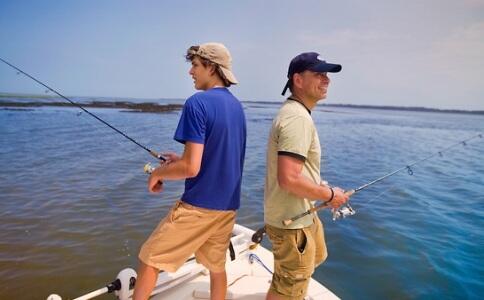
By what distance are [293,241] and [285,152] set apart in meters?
0.69

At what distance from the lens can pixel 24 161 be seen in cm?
1161

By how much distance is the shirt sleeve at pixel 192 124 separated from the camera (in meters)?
2.29

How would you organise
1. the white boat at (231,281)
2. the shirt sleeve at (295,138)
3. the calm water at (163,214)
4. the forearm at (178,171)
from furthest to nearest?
the calm water at (163,214) → the white boat at (231,281) → the forearm at (178,171) → the shirt sleeve at (295,138)

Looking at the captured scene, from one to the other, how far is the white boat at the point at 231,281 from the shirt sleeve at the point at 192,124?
153cm

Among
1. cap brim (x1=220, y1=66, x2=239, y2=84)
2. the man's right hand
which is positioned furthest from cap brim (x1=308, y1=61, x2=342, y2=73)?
the man's right hand

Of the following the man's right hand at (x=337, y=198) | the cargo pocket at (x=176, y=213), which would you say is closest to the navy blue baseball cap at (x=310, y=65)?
the man's right hand at (x=337, y=198)

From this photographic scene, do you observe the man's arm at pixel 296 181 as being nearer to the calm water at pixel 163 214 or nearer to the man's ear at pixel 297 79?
→ the man's ear at pixel 297 79

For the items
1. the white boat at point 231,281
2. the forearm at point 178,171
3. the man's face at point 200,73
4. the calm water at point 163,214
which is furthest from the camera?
the calm water at point 163,214

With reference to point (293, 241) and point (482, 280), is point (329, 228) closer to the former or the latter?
point (482, 280)

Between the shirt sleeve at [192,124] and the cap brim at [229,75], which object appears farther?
the cap brim at [229,75]

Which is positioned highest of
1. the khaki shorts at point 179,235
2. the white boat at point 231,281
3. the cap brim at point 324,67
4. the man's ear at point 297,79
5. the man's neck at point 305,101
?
the cap brim at point 324,67

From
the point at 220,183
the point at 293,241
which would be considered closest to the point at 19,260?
the point at 220,183

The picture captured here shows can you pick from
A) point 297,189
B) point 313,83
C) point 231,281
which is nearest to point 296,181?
point 297,189

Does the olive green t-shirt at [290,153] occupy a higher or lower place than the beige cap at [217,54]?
lower
